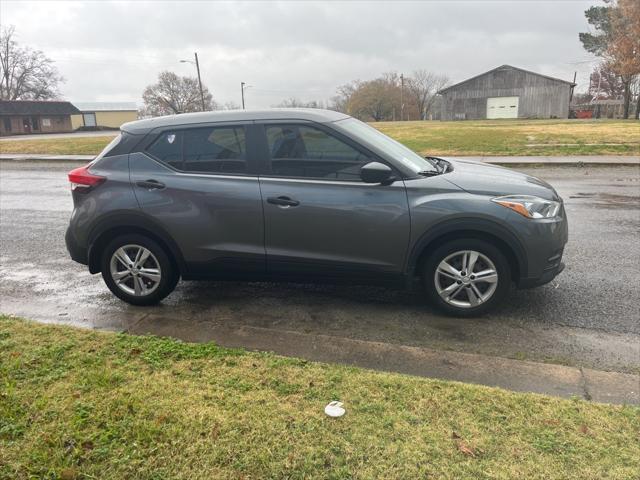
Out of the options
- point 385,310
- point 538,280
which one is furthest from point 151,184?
point 538,280

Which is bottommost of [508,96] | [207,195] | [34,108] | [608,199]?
[608,199]

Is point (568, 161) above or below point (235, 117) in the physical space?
below

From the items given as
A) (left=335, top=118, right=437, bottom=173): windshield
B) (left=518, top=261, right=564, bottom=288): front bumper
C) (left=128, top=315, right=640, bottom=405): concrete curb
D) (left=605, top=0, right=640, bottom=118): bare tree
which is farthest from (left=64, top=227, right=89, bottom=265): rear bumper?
(left=605, top=0, right=640, bottom=118): bare tree

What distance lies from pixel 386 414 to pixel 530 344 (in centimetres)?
169

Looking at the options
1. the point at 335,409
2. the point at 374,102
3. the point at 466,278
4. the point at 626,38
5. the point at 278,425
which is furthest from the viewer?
the point at 374,102

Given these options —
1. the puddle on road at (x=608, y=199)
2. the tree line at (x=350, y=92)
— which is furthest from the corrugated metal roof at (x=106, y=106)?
the puddle on road at (x=608, y=199)

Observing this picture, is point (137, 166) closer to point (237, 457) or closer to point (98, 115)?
point (237, 457)

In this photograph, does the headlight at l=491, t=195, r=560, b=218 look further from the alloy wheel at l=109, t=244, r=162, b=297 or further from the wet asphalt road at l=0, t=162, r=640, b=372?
the alloy wheel at l=109, t=244, r=162, b=297

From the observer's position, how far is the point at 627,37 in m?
40.4

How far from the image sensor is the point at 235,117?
447 cm

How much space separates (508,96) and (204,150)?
6709 cm

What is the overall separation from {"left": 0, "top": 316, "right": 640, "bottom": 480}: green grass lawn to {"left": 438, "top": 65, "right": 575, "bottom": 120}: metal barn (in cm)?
6698

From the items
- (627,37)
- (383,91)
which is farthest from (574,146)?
(383,91)

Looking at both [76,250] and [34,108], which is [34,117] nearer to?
[34,108]
